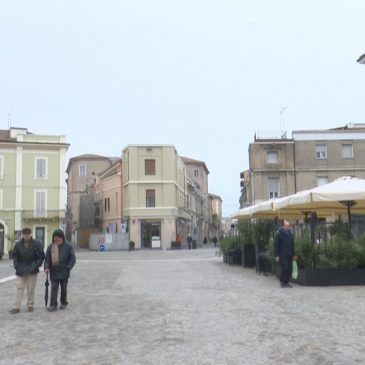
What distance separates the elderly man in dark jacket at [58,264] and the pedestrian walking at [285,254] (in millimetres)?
5318

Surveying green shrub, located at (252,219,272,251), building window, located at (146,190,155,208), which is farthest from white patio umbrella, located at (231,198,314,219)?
building window, located at (146,190,155,208)

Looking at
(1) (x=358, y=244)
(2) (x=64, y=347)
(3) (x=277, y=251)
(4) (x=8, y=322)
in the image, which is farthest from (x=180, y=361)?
(1) (x=358, y=244)

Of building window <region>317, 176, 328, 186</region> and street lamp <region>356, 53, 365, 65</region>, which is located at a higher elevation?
street lamp <region>356, 53, 365, 65</region>

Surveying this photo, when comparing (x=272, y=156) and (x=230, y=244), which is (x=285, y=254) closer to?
(x=230, y=244)

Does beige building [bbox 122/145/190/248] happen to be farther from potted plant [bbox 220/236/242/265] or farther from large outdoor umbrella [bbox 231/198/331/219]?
large outdoor umbrella [bbox 231/198/331/219]

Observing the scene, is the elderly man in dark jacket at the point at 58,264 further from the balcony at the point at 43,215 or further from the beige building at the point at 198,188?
the beige building at the point at 198,188

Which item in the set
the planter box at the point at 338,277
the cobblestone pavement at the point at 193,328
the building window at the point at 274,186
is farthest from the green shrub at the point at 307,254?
the building window at the point at 274,186

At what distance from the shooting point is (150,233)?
179ft

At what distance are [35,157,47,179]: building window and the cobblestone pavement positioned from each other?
41.0 meters

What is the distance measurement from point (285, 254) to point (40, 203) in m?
42.1

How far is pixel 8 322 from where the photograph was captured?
340 inches

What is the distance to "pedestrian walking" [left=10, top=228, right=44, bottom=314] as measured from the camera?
32.3 feet

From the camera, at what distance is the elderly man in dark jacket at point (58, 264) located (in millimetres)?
9883

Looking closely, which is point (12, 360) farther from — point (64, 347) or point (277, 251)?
point (277, 251)
